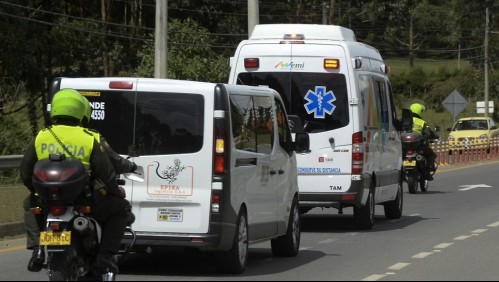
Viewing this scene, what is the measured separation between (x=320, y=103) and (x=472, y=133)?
116ft

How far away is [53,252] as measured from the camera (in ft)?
29.0

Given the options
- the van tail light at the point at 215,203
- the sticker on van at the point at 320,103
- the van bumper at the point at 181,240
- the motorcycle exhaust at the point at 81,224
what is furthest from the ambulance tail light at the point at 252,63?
the motorcycle exhaust at the point at 81,224

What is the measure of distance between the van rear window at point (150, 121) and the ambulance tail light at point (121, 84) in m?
0.06

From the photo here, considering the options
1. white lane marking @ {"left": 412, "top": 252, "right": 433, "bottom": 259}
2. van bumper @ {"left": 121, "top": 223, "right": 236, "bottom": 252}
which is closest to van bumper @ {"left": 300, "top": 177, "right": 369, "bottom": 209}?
white lane marking @ {"left": 412, "top": 252, "right": 433, "bottom": 259}

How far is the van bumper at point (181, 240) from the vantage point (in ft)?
38.3

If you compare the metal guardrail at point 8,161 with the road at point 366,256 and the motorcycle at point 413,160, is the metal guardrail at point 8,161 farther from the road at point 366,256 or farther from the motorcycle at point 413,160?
the motorcycle at point 413,160

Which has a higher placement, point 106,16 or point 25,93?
point 106,16

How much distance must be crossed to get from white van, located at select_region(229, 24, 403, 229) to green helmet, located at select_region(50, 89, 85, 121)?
8.32 meters

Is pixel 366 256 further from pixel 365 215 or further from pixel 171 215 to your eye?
pixel 365 215

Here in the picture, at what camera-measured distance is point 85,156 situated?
9.21 m

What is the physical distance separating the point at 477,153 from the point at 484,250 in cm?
3378

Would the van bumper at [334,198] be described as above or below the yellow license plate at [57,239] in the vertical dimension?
below

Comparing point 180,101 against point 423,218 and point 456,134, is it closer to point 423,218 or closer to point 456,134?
point 423,218

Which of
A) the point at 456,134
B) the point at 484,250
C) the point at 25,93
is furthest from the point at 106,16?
the point at 484,250
